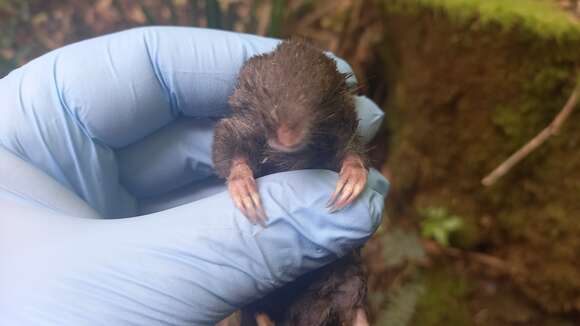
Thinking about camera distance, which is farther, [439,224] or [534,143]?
[439,224]

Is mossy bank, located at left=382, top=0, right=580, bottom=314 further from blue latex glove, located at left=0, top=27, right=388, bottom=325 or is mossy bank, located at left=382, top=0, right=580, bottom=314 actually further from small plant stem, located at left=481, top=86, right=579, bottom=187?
blue latex glove, located at left=0, top=27, right=388, bottom=325

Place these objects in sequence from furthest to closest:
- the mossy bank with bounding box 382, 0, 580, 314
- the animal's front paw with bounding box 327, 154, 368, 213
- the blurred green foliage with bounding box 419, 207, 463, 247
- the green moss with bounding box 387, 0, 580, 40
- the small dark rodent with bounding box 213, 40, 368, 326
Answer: the blurred green foliage with bounding box 419, 207, 463, 247, the mossy bank with bounding box 382, 0, 580, 314, the green moss with bounding box 387, 0, 580, 40, the animal's front paw with bounding box 327, 154, 368, 213, the small dark rodent with bounding box 213, 40, 368, 326

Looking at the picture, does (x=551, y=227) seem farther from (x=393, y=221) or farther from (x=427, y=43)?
(x=427, y=43)

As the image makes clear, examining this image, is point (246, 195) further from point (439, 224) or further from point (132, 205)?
point (439, 224)

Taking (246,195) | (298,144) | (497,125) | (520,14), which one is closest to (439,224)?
(497,125)

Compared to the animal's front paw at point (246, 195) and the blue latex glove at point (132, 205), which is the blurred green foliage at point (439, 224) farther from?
the animal's front paw at point (246, 195)

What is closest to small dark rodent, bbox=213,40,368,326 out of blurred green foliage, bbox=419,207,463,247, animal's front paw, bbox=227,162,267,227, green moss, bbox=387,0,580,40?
animal's front paw, bbox=227,162,267,227

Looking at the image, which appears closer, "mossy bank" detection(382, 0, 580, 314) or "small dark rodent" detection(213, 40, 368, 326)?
"small dark rodent" detection(213, 40, 368, 326)
